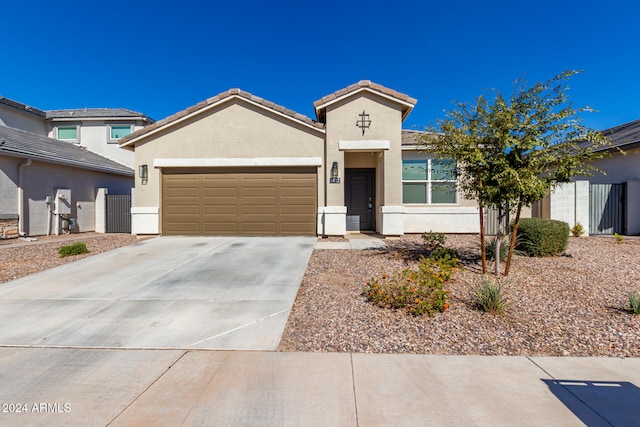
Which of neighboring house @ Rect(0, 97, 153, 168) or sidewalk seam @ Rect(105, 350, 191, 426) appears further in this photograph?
neighboring house @ Rect(0, 97, 153, 168)

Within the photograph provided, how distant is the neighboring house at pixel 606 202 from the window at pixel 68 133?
24944mm

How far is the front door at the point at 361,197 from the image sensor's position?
41.9 ft

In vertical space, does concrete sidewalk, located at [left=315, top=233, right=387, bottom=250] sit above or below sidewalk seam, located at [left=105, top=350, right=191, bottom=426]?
above

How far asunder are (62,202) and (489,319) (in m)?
15.8

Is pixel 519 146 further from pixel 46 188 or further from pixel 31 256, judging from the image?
pixel 46 188

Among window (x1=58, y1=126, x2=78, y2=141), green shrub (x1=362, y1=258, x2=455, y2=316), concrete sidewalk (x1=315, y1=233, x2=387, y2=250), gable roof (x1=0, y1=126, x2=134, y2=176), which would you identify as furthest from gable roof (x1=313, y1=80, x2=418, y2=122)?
window (x1=58, y1=126, x2=78, y2=141)

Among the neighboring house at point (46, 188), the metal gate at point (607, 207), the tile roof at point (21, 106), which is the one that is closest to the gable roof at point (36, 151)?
the neighboring house at point (46, 188)

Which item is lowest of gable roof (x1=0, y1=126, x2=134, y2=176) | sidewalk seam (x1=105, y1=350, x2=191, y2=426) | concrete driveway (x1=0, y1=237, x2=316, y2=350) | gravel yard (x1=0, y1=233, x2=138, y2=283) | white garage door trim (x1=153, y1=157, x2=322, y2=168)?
sidewalk seam (x1=105, y1=350, x2=191, y2=426)

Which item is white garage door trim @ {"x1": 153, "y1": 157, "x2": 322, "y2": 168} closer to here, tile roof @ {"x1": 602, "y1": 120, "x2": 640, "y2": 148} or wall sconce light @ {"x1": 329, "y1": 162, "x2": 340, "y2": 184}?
wall sconce light @ {"x1": 329, "y1": 162, "x2": 340, "y2": 184}

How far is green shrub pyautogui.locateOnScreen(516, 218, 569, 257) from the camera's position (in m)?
7.68

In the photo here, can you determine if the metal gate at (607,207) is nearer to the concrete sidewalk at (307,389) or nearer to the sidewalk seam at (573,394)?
the concrete sidewalk at (307,389)

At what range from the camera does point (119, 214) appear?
14398mm

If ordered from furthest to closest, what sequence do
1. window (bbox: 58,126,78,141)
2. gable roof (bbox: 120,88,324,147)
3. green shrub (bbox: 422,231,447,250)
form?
window (bbox: 58,126,78,141) → gable roof (bbox: 120,88,324,147) → green shrub (bbox: 422,231,447,250)

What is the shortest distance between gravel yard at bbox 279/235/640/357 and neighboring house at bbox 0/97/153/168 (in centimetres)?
1817
